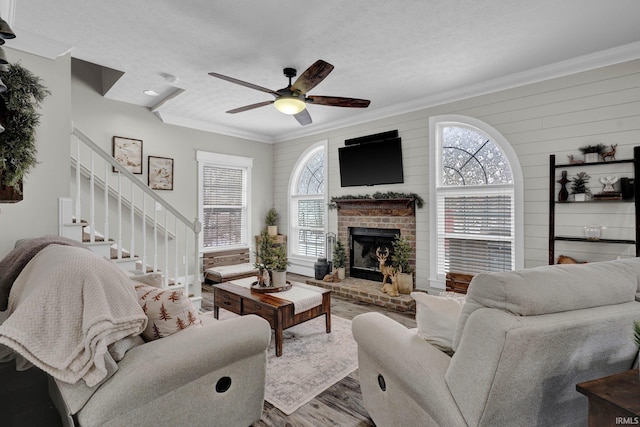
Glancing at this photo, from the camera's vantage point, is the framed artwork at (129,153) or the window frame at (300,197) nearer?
the framed artwork at (129,153)

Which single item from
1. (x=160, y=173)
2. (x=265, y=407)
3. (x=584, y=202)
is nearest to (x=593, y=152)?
(x=584, y=202)

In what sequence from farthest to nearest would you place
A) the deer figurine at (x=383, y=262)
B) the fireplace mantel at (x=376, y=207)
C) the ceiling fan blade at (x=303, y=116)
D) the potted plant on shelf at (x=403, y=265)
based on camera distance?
the fireplace mantel at (x=376, y=207) < the deer figurine at (x=383, y=262) < the potted plant on shelf at (x=403, y=265) < the ceiling fan blade at (x=303, y=116)

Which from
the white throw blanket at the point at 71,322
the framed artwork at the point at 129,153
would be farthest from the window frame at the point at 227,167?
the white throw blanket at the point at 71,322

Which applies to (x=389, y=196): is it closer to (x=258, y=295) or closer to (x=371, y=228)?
(x=371, y=228)

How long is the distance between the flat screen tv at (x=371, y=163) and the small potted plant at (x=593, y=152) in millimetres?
2121

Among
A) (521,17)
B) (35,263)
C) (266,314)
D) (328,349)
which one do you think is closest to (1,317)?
(35,263)

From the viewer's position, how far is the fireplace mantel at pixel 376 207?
4.57m

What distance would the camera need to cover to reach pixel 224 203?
19.3 feet

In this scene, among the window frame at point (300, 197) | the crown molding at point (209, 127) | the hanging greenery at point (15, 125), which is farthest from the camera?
the window frame at point (300, 197)

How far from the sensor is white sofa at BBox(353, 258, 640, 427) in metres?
1.13

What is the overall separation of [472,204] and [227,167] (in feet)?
14.1

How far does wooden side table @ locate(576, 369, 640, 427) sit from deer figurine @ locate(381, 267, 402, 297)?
10.3ft

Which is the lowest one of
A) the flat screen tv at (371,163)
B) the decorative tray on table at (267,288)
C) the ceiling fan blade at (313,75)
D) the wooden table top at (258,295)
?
the wooden table top at (258,295)

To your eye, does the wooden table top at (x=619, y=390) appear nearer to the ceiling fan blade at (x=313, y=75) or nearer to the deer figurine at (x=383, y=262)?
the ceiling fan blade at (x=313, y=75)
